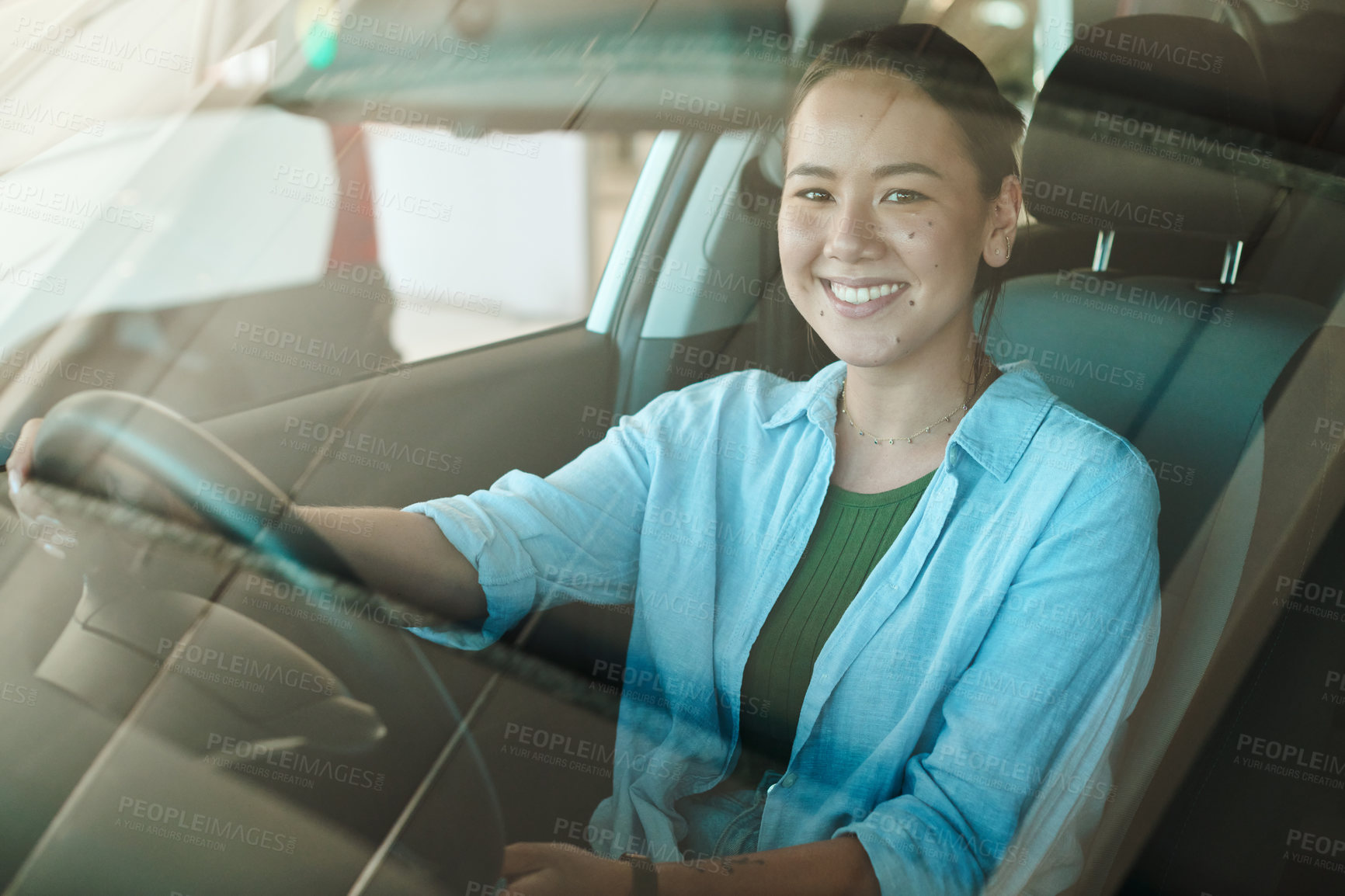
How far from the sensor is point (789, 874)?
872mm

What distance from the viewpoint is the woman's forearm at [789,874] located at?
0.86 metres

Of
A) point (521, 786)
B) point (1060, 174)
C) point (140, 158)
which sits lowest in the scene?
point (521, 786)

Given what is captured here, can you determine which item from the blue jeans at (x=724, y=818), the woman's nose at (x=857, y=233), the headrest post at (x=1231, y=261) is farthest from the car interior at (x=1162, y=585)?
the woman's nose at (x=857, y=233)

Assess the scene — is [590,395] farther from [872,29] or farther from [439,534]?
[872,29]

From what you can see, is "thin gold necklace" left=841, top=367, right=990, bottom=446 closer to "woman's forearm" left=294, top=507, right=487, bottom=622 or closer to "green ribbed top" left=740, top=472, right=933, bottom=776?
"green ribbed top" left=740, top=472, right=933, bottom=776

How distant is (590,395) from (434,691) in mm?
664

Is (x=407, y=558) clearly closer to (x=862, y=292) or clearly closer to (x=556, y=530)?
(x=556, y=530)

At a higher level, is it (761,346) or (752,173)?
(752,173)

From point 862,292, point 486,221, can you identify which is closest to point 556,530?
point 862,292

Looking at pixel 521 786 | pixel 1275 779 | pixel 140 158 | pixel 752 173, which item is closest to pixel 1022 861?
pixel 1275 779

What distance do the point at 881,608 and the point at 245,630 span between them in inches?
24.4

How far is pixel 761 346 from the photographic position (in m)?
1.38

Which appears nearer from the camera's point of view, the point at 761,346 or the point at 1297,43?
the point at 1297,43

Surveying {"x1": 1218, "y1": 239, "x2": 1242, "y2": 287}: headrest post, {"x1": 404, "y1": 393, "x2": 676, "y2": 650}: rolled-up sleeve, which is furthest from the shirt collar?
{"x1": 404, "y1": 393, "x2": 676, "y2": 650}: rolled-up sleeve
